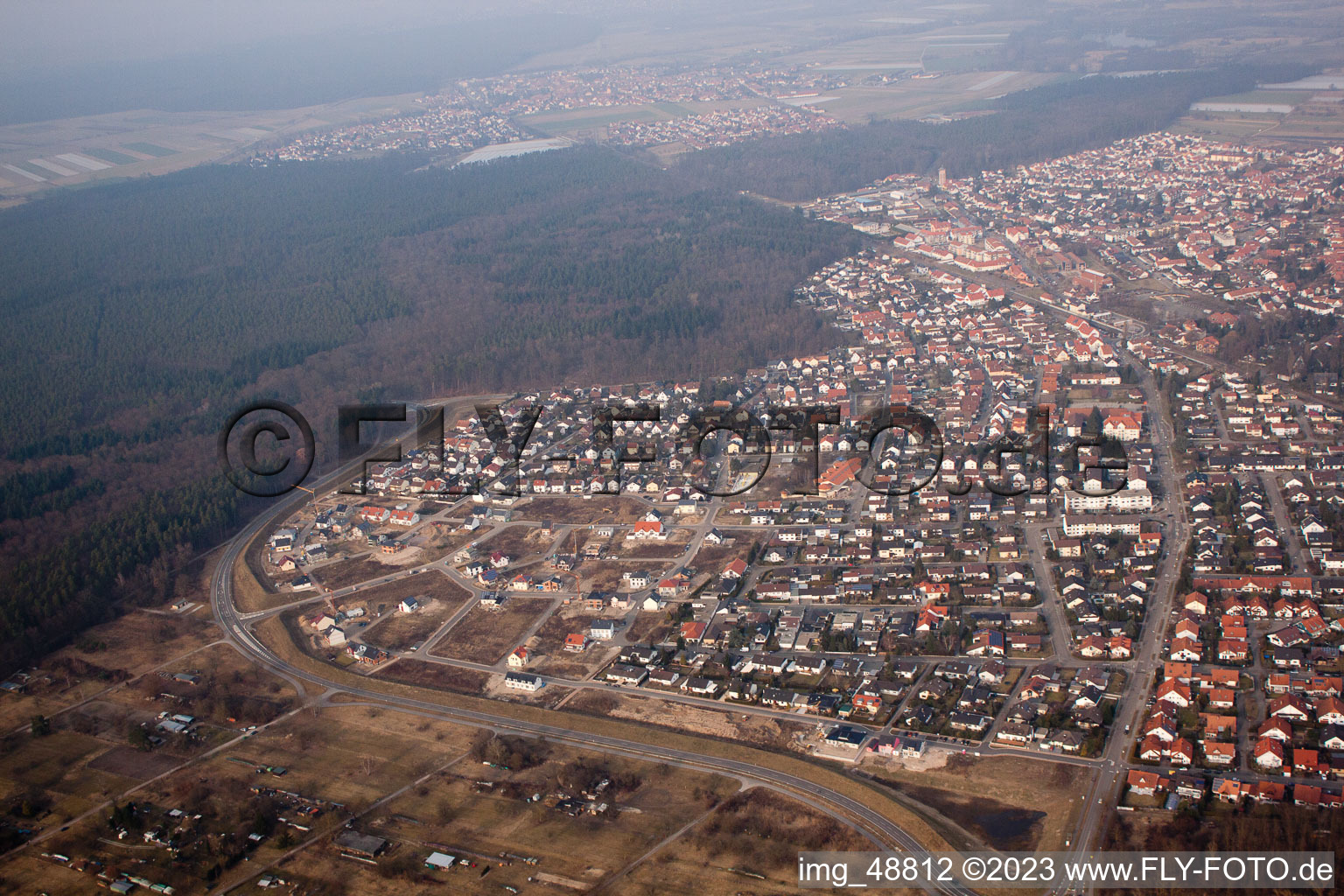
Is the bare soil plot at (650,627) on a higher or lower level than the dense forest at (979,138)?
lower


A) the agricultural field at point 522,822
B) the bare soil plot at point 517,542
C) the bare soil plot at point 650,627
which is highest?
the bare soil plot at point 517,542

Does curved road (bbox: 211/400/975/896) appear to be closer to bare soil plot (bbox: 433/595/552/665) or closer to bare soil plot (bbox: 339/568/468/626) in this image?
bare soil plot (bbox: 433/595/552/665)

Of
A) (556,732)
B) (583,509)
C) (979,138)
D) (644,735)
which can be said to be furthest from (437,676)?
(979,138)

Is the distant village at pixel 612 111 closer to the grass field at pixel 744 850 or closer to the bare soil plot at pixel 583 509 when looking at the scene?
the bare soil plot at pixel 583 509

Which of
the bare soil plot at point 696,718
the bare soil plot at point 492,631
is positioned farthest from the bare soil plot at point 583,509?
the bare soil plot at point 696,718

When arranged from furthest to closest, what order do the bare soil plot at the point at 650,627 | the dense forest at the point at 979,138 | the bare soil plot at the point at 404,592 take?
the dense forest at the point at 979,138 → the bare soil plot at the point at 404,592 → the bare soil plot at the point at 650,627

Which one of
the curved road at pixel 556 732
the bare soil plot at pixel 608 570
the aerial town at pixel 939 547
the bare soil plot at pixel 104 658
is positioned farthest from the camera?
the bare soil plot at pixel 608 570

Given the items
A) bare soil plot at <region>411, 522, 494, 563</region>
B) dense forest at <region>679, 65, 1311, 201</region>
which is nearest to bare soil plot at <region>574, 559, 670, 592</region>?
bare soil plot at <region>411, 522, 494, 563</region>
